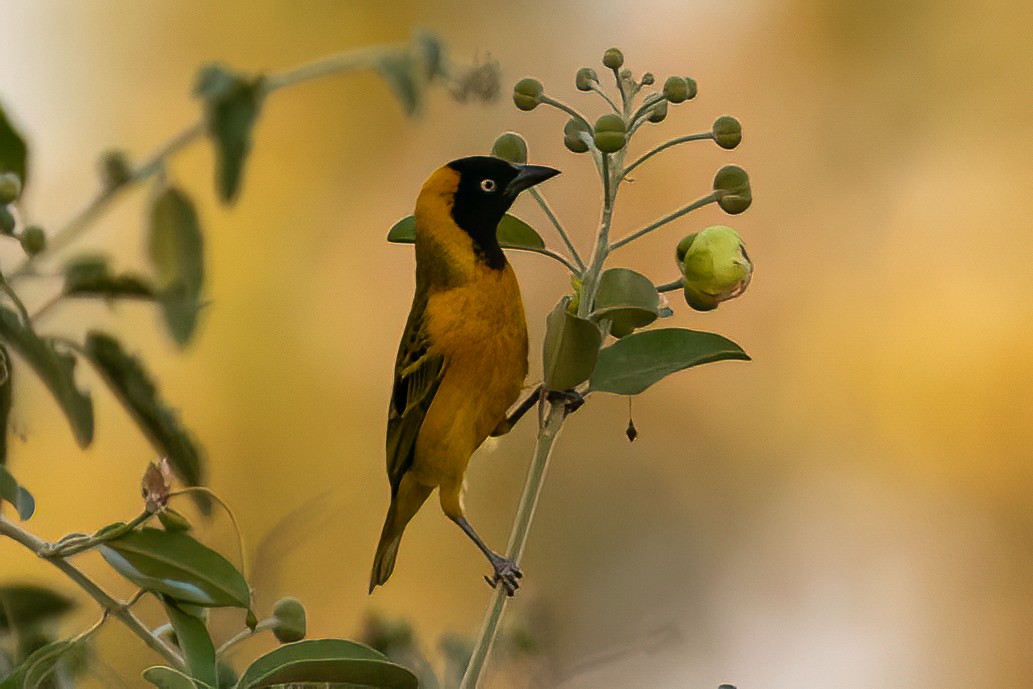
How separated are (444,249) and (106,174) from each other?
312mm

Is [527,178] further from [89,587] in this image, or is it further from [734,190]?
[89,587]

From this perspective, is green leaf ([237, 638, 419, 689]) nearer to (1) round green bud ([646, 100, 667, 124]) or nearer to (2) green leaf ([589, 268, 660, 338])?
(2) green leaf ([589, 268, 660, 338])

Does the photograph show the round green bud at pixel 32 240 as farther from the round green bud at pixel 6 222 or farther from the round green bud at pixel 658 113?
the round green bud at pixel 658 113

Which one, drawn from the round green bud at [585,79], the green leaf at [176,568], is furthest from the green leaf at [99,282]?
the round green bud at [585,79]

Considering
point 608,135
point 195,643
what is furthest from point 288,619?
point 608,135

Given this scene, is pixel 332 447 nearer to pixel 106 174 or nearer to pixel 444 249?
pixel 444 249

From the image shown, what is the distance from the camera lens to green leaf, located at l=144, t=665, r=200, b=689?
1.76 ft

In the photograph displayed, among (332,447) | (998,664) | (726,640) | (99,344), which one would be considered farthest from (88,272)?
(998,664)

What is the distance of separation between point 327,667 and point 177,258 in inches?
10.6

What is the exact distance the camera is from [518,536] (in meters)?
0.54

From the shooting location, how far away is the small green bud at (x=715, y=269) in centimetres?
62

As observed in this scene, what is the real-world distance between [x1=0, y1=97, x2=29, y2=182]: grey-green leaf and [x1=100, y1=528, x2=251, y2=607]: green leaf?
222 mm

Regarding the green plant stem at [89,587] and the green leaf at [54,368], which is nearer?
the green plant stem at [89,587]

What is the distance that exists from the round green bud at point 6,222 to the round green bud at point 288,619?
0.75 feet
